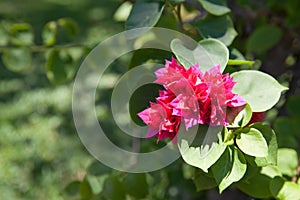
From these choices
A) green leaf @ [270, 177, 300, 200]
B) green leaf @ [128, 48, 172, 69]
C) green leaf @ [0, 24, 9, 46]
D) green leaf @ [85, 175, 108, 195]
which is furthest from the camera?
green leaf @ [0, 24, 9, 46]

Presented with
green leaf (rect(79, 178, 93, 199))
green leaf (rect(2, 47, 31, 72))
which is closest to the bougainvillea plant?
green leaf (rect(79, 178, 93, 199))

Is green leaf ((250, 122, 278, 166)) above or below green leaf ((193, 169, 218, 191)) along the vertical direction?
above

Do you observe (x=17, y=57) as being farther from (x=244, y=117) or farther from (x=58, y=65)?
(x=244, y=117)

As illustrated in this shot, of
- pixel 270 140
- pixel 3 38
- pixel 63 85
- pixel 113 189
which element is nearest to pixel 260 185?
pixel 270 140

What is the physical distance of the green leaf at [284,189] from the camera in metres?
0.97

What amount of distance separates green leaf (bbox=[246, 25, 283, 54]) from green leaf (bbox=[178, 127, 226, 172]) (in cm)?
73

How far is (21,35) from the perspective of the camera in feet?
5.28

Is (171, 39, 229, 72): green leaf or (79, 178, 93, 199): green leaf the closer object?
A: (171, 39, 229, 72): green leaf

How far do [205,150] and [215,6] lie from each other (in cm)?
37

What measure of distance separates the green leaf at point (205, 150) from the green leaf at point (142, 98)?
19cm

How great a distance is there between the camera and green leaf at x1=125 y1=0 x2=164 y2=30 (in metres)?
1.03

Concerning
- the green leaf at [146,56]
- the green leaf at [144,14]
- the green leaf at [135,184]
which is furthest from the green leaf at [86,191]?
the green leaf at [144,14]

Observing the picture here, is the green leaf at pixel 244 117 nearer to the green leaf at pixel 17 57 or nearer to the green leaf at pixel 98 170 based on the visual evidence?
the green leaf at pixel 98 170

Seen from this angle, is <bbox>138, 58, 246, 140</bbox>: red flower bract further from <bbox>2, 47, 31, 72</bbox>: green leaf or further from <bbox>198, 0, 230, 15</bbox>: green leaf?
<bbox>2, 47, 31, 72</bbox>: green leaf
